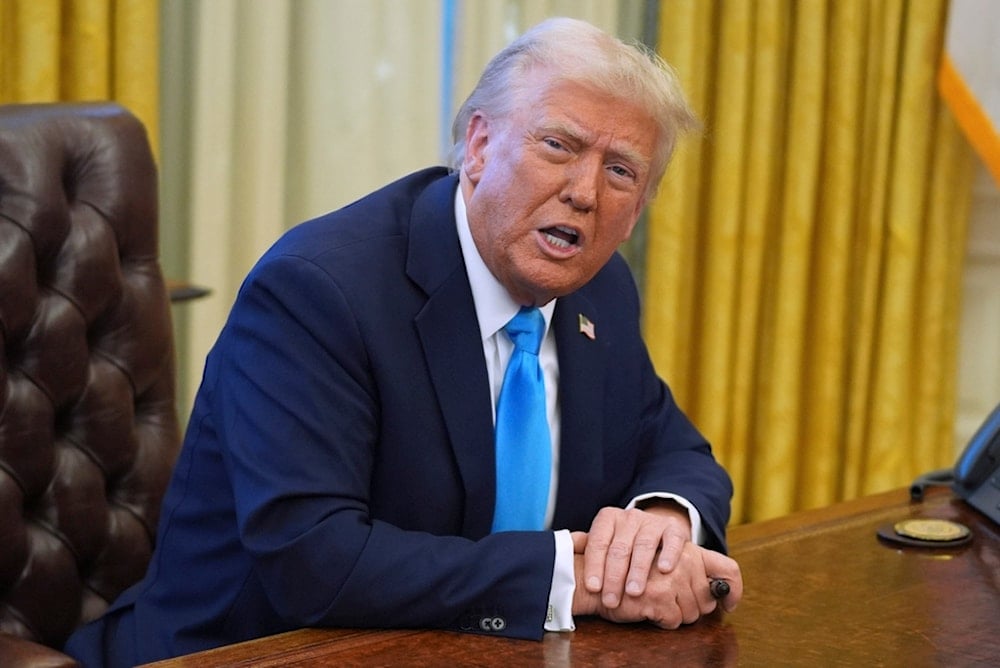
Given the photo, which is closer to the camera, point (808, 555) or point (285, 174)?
point (808, 555)

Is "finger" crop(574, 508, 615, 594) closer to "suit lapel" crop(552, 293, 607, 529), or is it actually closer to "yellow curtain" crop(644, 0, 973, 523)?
"suit lapel" crop(552, 293, 607, 529)

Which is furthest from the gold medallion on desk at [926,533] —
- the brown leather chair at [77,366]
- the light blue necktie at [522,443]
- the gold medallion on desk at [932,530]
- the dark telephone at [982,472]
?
the brown leather chair at [77,366]

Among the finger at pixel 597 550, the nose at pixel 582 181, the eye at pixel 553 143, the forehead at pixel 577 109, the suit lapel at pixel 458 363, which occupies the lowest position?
the finger at pixel 597 550

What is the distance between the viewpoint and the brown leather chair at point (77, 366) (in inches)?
83.4

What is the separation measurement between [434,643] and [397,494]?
0.33 meters

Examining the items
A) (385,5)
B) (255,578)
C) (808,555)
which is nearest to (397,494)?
(255,578)

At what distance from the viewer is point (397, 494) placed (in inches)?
76.3

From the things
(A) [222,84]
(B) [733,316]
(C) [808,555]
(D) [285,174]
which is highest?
(A) [222,84]

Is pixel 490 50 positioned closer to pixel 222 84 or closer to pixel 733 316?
pixel 222 84

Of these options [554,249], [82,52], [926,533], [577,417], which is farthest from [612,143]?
[82,52]

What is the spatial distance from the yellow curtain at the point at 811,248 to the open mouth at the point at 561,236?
248 centimetres

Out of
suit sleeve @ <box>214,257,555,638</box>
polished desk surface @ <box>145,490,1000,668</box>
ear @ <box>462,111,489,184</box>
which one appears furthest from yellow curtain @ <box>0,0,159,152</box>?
polished desk surface @ <box>145,490,1000,668</box>

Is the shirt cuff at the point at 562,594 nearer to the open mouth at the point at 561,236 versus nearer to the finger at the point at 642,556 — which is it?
the finger at the point at 642,556

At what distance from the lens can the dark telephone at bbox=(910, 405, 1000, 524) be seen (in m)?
2.28
